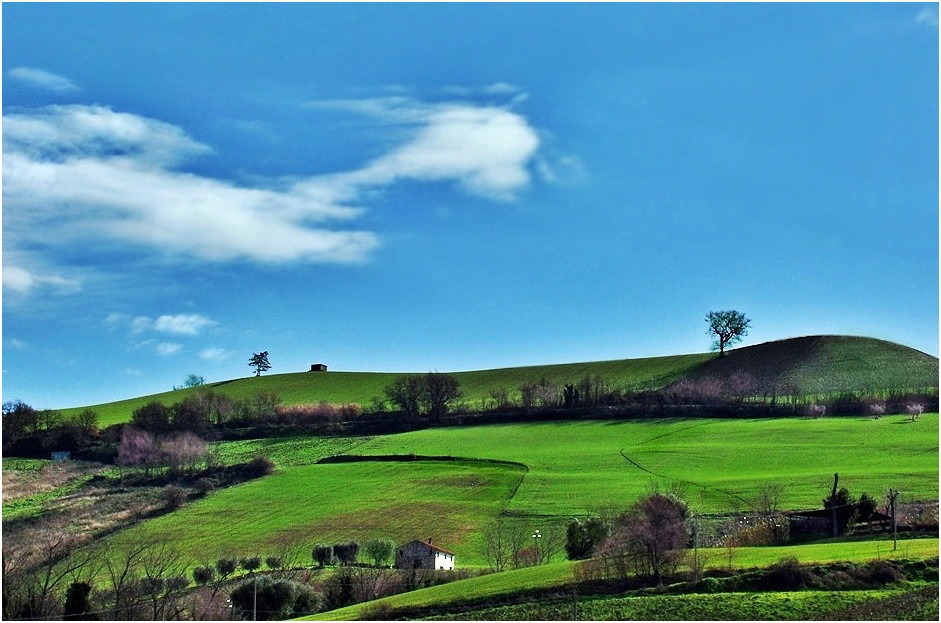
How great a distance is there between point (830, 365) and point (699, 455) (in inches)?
2263

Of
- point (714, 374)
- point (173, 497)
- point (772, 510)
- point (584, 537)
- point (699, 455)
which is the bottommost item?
point (584, 537)

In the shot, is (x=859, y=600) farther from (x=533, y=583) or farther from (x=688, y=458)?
(x=688, y=458)

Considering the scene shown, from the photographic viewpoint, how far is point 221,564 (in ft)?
238

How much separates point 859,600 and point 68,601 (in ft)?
139

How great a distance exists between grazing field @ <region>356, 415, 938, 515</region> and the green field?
0.62 ft

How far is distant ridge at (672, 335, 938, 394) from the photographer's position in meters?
140

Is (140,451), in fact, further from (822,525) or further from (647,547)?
(647,547)

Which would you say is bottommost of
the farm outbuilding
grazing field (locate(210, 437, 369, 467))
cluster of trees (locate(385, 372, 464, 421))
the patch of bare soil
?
the farm outbuilding

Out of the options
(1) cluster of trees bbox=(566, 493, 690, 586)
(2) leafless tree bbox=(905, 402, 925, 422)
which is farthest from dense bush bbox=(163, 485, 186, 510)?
(2) leafless tree bbox=(905, 402, 925, 422)

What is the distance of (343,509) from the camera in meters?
94.5

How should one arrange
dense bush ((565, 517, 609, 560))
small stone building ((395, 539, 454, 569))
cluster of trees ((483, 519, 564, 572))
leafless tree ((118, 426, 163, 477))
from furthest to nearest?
leafless tree ((118, 426, 163, 477)), small stone building ((395, 539, 454, 569)), cluster of trees ((483, 519, 564, 572)), dense bush ((565, 517, 609, 560))

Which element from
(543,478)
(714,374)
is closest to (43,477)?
(543,478)

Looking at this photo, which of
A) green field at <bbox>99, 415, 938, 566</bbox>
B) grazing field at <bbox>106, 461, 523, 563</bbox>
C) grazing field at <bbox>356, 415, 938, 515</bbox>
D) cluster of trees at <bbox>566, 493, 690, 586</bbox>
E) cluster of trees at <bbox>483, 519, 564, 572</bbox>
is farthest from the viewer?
grazing field at <bbox>356, 415, 938, 515</bbox>

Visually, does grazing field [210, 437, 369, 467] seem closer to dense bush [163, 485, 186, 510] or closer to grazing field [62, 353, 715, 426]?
dense bush [163, 485, 186, 510]
